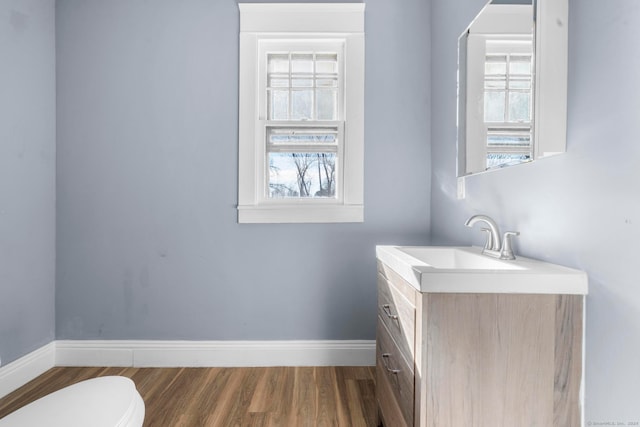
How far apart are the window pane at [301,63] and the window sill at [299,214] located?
2.98ft

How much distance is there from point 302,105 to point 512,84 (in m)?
1.37

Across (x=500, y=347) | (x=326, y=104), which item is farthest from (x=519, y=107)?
(x=326, y=104)

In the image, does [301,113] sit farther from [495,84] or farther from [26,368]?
[26,368]

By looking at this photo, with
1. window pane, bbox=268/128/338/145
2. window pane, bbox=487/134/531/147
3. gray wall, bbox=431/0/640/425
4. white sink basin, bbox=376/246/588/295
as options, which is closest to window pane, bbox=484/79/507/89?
window pane, bbox=487/134/531/147

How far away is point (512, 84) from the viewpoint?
53.6 inches

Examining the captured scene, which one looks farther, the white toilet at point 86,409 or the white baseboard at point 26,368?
the white baseboard at point 26,368

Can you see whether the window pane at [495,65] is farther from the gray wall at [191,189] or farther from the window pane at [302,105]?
the window pane at [302,105]

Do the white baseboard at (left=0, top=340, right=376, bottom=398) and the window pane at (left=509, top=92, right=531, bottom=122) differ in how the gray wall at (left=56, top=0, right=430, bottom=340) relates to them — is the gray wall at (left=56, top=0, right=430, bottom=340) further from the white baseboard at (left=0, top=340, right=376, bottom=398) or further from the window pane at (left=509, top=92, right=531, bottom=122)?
the window pane at (left=509, top=92, right=531, bottom=122)

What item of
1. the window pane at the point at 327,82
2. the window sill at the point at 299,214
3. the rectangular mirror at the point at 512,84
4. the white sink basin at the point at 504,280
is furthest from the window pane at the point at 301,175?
the white sink basin at the point at 504,280

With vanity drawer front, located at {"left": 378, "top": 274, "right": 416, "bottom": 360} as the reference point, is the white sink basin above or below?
above

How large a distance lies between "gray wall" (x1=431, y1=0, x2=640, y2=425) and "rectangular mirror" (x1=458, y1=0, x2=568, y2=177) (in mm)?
43

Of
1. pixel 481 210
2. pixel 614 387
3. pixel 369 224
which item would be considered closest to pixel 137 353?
pixel 369 224

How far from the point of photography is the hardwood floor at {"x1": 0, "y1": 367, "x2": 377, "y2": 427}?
1784 millimetres

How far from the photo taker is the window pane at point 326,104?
95.0 inches
